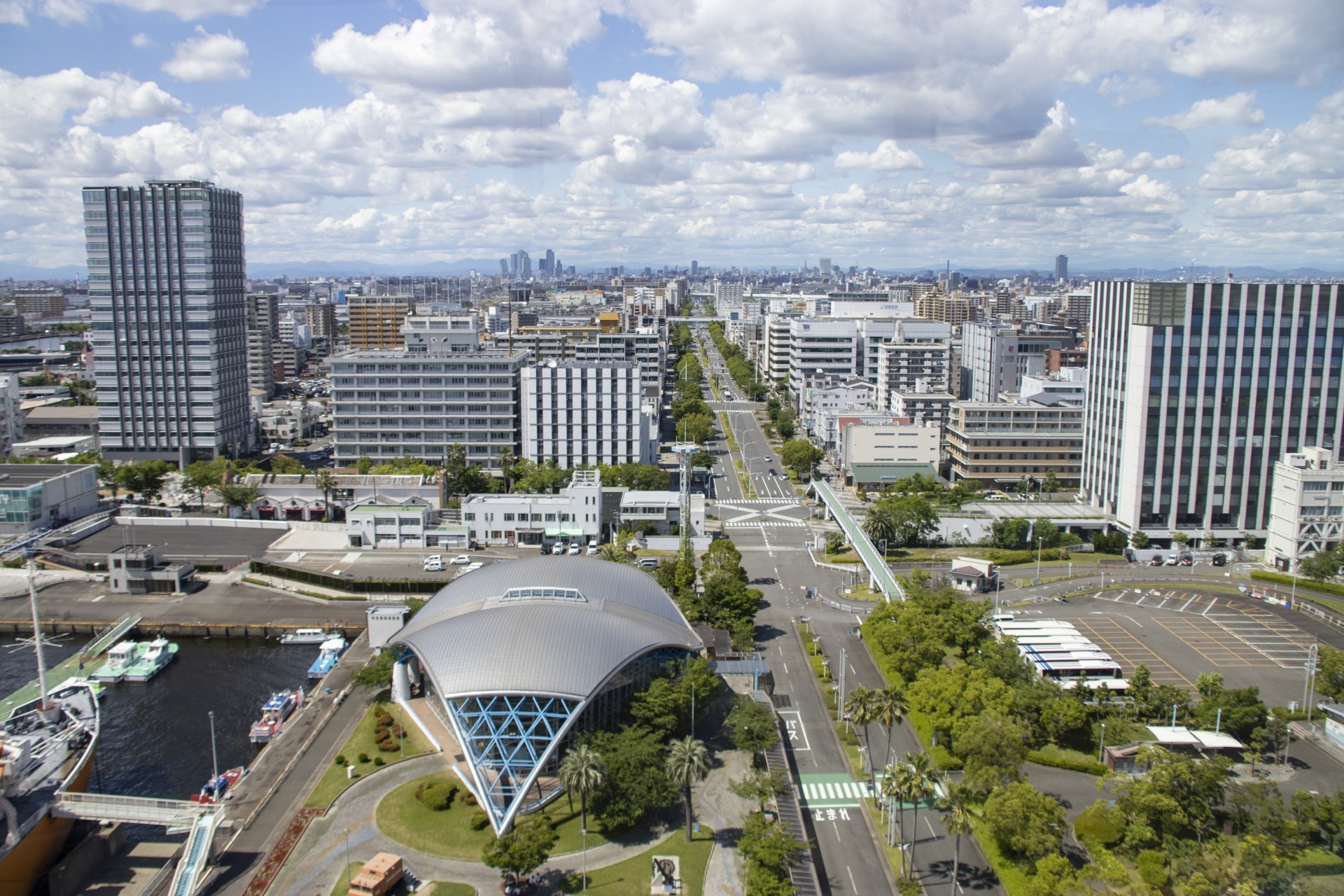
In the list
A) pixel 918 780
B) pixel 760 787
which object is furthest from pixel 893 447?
pixel 918 780

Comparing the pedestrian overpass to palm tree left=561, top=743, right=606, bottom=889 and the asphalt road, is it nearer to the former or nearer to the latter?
palm tree left=561, top=743, right=606, bottom=889

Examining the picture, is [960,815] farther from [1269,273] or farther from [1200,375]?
[1269,273]

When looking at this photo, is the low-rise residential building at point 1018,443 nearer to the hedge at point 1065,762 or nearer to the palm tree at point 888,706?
the hedge at point 1065,762

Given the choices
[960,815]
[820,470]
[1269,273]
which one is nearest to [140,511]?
[820,470]

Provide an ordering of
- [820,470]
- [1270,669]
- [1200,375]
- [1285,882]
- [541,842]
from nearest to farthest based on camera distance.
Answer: [1285,882]
[541,842]
[1270,669]
[1200,375]
[820,470]

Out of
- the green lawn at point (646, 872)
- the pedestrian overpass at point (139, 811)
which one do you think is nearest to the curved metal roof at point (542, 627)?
the green lawn at point (646, 872)

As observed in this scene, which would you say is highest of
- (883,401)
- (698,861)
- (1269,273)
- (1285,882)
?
(1269,273)

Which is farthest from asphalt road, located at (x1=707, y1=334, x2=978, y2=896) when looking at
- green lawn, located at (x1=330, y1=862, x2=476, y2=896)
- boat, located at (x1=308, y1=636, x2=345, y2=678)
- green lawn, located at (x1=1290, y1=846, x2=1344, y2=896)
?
boat, located at (x1=308, y1=636, x2=345, y2=678)

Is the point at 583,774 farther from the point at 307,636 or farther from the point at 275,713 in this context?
the point at 307,636
